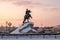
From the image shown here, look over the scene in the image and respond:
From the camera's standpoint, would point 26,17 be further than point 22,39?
Yes

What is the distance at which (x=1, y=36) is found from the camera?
32875 mm

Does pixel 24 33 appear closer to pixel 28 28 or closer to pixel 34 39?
pixel 28 28

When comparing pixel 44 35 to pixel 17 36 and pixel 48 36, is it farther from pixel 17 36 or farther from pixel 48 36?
pixel 17 36

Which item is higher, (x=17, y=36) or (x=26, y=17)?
(x=26, y=17)

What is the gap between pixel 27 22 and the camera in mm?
36438

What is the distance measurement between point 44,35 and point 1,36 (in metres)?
5.05

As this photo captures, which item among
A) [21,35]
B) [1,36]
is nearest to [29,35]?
[21,35]

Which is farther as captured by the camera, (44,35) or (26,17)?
(26,17)

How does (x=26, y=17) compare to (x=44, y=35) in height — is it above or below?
above

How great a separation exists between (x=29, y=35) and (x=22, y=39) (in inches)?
45.7

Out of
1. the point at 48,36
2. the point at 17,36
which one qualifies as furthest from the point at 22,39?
the point at 48,36

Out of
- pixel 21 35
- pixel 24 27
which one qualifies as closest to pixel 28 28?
pixel 24 27

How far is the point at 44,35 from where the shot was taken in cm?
3278

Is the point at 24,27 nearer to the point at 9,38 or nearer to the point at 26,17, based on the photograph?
the point at 26,17
